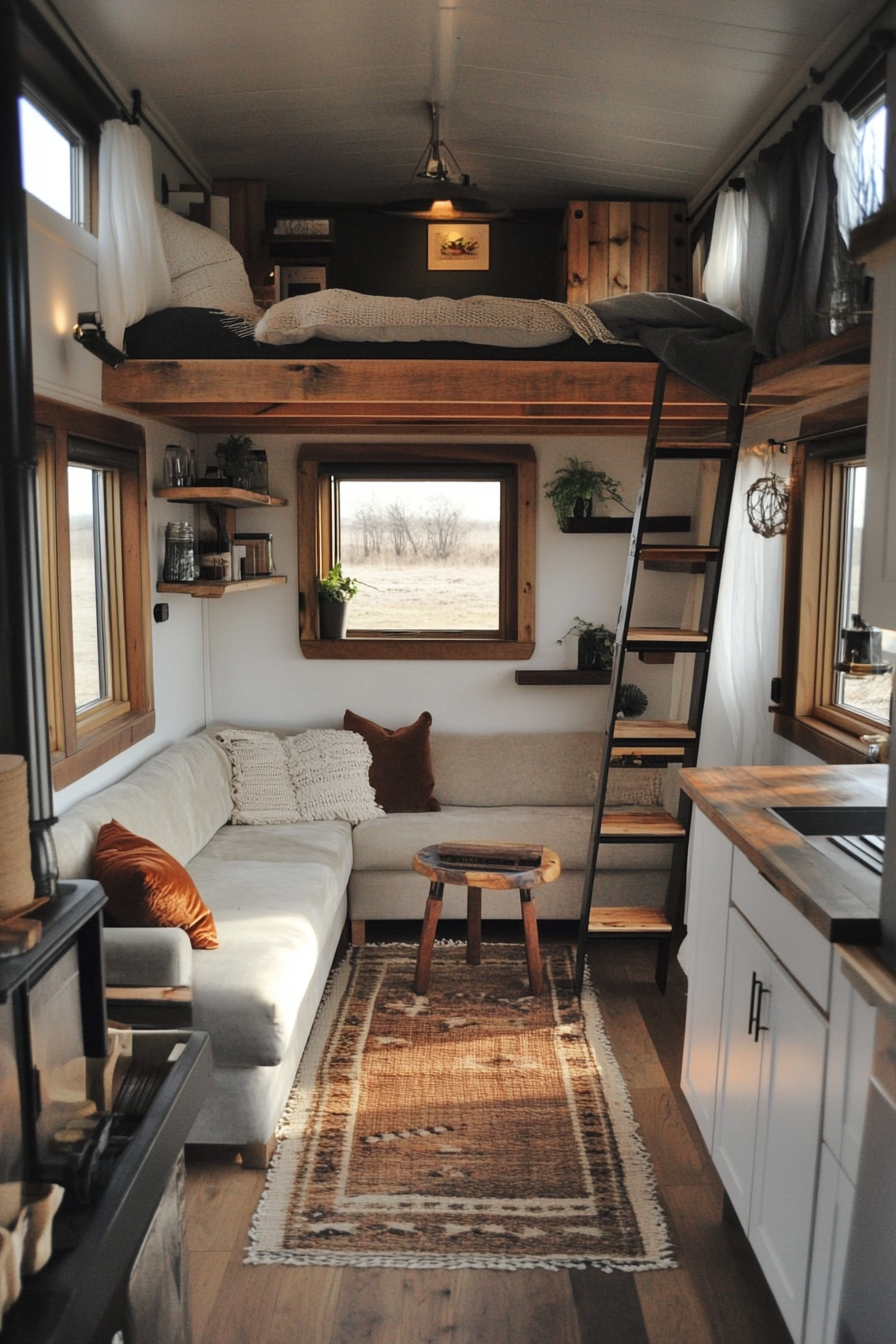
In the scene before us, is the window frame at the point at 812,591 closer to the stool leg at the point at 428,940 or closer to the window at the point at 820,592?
the window at the point at 820,592

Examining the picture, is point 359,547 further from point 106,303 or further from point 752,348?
point 752,348

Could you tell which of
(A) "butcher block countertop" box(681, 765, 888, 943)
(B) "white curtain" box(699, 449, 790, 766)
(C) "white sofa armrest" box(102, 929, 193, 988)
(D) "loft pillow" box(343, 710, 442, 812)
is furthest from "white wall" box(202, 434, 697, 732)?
(C) "white sofa armrest" box(102, 929, 193, 988)

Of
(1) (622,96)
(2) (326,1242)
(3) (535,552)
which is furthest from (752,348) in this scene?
(2) (326,1242)

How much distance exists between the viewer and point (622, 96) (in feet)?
12.5

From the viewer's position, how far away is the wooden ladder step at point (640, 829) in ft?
12.7

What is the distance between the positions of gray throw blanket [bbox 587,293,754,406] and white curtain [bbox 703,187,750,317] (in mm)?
269

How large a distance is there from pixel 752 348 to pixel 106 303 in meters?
2.04

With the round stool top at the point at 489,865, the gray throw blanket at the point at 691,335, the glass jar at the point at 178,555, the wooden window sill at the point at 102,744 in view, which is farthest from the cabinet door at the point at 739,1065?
the glass jar at the point at 178,555

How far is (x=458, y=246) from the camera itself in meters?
5.13

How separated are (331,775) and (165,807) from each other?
1.07 metres

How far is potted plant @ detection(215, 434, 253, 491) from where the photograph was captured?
475 centimetres

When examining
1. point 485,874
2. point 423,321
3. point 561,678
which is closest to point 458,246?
point 423,321

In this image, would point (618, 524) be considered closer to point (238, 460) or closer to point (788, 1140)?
point (238, 460)

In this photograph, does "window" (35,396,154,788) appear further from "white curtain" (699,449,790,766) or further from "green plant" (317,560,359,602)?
"white curtain" (699,449,790,766)
